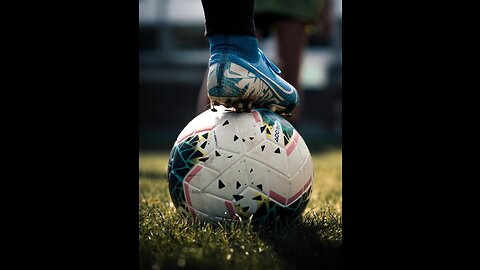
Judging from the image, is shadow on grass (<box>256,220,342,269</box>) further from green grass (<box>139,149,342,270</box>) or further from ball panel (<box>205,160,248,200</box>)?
ball panel (<box>205,160,248,200</box>)

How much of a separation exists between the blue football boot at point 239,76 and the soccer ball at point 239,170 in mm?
63

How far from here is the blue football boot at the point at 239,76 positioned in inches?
71.9

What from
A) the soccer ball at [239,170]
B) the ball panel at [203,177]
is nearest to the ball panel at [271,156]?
the soccer ball at [239,170]

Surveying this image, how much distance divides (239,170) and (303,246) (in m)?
0.39

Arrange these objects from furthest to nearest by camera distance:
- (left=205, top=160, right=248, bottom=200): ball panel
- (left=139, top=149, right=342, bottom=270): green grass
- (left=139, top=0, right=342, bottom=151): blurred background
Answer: (left=139, top=0, right=342, bottom=151): blurred background → (left=205, top=160, right=248, bottom=200): ball panel → (left=139, top=149, right=342, bottom=270): green grass

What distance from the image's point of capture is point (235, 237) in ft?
5.29

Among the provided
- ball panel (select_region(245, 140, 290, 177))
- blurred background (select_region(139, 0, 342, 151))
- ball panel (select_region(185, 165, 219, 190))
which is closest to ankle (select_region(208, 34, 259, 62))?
ball panel (select_region(245, 140, 290, 177))

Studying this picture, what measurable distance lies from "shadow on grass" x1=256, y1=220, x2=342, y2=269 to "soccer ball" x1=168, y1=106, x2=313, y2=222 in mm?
107

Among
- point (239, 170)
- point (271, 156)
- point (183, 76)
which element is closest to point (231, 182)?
point (239, 170)

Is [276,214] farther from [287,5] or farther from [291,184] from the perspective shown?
[287,5]

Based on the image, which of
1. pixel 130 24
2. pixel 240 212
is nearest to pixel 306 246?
pixel 240 212

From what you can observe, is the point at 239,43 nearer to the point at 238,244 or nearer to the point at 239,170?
the point at 239,170

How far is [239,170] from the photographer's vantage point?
1783mm

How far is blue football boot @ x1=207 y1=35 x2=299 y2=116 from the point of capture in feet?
5.99
